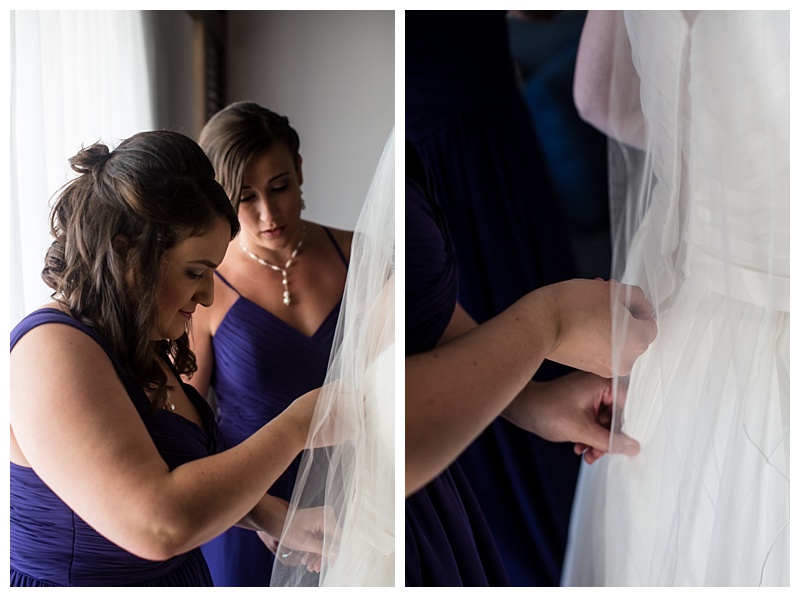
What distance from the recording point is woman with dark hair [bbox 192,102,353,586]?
3.56ft

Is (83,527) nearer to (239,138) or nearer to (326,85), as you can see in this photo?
(239,138)

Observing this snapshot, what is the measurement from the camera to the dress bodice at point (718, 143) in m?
1.08

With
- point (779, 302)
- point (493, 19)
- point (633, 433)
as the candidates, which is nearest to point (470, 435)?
point (633, 433)

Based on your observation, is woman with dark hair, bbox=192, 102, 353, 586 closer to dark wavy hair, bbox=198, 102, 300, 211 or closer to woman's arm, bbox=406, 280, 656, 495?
dark wavy hair, bbox=198, 102, 300, 211

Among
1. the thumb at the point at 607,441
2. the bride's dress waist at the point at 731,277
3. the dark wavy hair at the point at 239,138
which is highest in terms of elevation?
the dark wavy hair at the point at 239,138

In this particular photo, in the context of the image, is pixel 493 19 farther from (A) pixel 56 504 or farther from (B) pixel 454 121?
(A) pixel 56 504

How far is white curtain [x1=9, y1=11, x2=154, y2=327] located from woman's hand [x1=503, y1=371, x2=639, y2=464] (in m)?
0.67

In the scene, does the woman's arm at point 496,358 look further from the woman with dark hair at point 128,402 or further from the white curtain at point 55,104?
the white curtain at point 55,104

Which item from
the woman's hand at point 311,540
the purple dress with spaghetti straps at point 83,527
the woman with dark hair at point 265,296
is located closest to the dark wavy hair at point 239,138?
the woman with dark hair at point 265,296

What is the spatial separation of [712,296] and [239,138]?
2.33 feet

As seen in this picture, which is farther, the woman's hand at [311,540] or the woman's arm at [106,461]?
the woman's hand at [311,540]

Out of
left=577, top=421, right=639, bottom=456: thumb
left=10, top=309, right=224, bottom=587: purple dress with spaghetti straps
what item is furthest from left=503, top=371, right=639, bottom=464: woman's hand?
left=10, top=309, right=224, bottom=587: purple dress with spaghetti straps

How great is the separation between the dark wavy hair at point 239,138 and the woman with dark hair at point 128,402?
0.8 inches

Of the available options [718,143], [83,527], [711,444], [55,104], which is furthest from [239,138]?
[711,444]
